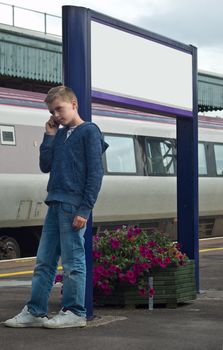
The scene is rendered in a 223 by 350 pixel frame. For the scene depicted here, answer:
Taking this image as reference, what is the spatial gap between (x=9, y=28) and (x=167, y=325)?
15431mm

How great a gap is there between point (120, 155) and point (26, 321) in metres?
10.9

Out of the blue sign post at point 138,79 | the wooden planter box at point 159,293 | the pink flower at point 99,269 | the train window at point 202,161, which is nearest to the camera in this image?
the blue sign post at point 138,79

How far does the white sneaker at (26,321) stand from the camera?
19.4 feet

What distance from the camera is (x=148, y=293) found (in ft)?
23.2

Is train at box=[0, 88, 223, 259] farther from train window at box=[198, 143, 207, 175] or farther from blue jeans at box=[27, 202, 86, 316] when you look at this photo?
blue jeans at box=[27, 202, 86, 316]

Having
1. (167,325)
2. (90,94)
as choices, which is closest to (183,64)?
(90,94)

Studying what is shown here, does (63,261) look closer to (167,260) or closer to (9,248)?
(167,260)

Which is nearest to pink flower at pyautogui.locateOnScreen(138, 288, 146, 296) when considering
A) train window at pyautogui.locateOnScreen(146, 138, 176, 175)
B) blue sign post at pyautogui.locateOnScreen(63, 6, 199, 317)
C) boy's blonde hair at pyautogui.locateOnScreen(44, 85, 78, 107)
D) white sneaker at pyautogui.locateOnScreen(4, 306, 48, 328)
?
blue sign post at pyautogui.locateOnScreen(63, 6, 199, 317)

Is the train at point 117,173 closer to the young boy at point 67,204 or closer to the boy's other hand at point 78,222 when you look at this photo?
the young boy at point 67,204

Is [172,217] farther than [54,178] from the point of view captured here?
Yes

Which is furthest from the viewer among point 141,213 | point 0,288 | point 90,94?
point 141,213

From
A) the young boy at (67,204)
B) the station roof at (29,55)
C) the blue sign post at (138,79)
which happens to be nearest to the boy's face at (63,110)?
the young boy at (67,204)

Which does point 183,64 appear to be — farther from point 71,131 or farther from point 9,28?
point 9,28

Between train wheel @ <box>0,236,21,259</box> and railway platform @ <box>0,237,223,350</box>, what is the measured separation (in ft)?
19.5
